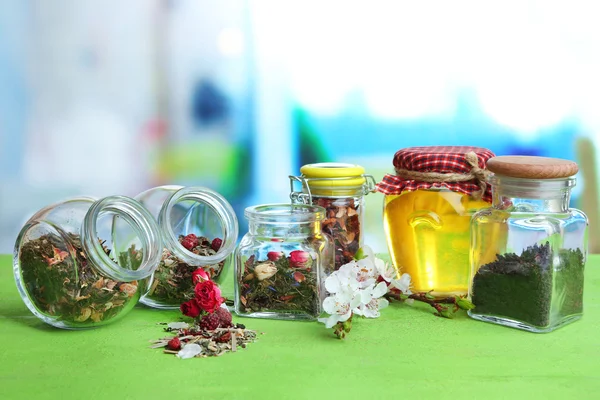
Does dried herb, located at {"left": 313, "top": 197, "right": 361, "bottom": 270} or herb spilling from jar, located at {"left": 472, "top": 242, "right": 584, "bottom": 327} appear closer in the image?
herb spilling from jar, located at {"left": 472, "top": 242, "right": 584, "bottom": 327}

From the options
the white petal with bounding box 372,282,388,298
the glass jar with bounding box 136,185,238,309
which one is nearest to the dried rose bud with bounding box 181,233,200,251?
→ the glass jar with bounding box 136,185,238,309

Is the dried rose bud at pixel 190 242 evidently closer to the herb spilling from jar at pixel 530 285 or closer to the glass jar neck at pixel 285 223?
the glass jar neck at pixel 285 223

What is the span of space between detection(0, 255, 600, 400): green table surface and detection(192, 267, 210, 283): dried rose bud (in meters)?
0.07

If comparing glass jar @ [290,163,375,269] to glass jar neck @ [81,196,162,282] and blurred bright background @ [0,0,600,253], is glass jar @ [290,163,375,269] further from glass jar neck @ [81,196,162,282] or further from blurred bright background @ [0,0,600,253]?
blurred bright background @ [0,0,600,253]

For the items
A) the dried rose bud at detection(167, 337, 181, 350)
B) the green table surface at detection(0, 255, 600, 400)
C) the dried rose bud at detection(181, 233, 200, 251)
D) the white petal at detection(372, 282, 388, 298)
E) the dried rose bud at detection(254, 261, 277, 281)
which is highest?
the dried rose bud at detection(181, 233, 200, 251)

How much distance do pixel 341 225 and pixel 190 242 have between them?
0.25m

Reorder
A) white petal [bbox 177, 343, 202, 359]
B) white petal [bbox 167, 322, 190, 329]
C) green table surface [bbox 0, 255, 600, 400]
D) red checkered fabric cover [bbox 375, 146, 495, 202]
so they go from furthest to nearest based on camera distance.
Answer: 1. red checkered fabric cover [bbox 375, 146, 495, 202]
2. white petal [bbox 167, 322, 190, 329]
3. white petal [bbox 177, 343, 202, 359]
4. green table surface [bbox 0, 255, 600, 400]

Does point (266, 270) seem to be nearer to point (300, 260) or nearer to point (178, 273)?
point (300, 260)

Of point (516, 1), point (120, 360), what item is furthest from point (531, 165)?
point (516, 1)

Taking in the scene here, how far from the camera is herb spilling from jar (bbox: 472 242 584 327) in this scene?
1.12 meters

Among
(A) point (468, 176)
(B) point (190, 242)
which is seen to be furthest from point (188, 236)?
(A) point (468, 176)

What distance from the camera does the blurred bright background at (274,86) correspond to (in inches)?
77.5

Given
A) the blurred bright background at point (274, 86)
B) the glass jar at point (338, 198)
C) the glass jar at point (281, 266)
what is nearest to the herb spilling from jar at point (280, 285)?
the glass jar at point (281, 266)

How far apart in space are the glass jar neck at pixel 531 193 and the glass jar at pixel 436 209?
0.27ft
